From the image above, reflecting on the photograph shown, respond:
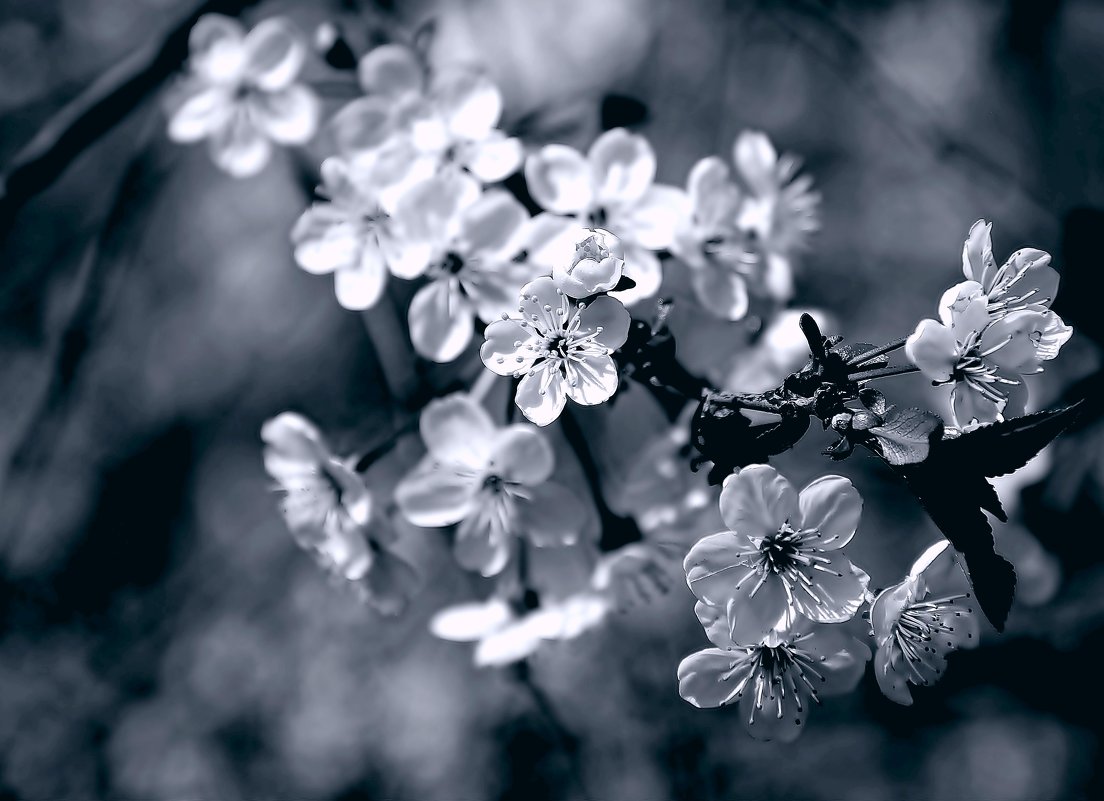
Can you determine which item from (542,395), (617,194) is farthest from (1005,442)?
(617,194)

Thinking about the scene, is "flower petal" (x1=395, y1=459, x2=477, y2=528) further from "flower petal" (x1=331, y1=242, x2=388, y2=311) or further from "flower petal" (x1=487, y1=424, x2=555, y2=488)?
"flower petal" (x1=331, y1=242, x2=388, y2=311)

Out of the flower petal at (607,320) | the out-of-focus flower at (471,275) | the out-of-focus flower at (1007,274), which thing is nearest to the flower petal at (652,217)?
the out-of-focus flower at (471,275)

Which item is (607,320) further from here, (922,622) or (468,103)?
(922,622)

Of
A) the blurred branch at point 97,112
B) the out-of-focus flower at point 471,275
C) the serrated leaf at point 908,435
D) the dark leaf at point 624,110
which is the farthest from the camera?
the blurred branch at point 97,112

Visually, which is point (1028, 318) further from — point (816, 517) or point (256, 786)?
point (256, 786)

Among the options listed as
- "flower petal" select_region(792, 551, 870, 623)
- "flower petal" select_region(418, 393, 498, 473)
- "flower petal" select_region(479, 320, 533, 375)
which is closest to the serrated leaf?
"flower petal" select_region(792, 551, 870, 623)

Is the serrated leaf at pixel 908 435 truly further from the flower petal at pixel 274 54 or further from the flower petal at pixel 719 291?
the flower petal at pixel 274 54
